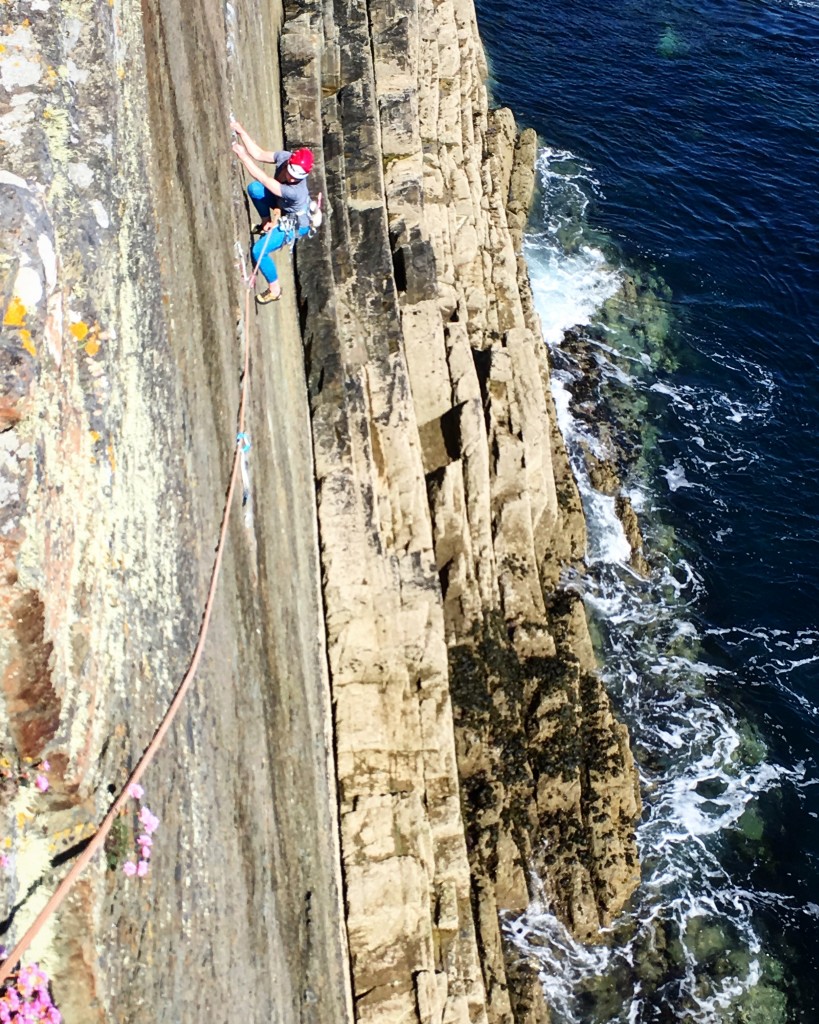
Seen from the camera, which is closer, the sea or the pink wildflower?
the pink wildflower

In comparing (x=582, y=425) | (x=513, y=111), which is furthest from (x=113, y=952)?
(x=513, y=111)

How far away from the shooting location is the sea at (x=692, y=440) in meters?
17.4

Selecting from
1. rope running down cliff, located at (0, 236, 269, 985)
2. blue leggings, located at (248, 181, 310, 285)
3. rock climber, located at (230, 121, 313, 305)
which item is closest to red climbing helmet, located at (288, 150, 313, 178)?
rock climber, located at (230, 121, 313, 305)

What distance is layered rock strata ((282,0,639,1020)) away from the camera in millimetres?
13570

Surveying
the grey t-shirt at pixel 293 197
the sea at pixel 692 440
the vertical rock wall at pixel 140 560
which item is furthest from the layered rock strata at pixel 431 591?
the grey t-shirt at pixel 293 197

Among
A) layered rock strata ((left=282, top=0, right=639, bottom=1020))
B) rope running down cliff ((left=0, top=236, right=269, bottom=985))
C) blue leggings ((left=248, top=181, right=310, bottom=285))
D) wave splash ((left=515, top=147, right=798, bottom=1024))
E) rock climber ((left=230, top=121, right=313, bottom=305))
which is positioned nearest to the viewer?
rope running down cliff ((left=0, top=236, right=269, bottom=985))

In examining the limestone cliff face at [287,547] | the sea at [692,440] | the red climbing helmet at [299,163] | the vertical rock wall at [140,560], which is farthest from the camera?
the sea at [692,440]

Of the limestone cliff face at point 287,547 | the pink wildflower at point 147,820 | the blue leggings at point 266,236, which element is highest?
the blue leggings at point 266,236

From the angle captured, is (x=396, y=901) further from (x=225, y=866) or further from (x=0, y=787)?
(x=0, y=787)

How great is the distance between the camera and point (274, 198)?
13.3 m

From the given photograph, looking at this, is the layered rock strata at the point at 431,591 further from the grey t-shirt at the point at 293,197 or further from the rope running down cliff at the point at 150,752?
the rope running down cliff at the point at 150,752

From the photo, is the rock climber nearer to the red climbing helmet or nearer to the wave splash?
the red climbing helmet

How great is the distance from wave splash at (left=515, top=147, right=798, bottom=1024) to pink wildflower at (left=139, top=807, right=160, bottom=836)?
11492mm

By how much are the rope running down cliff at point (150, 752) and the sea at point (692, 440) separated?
35.7 ft
